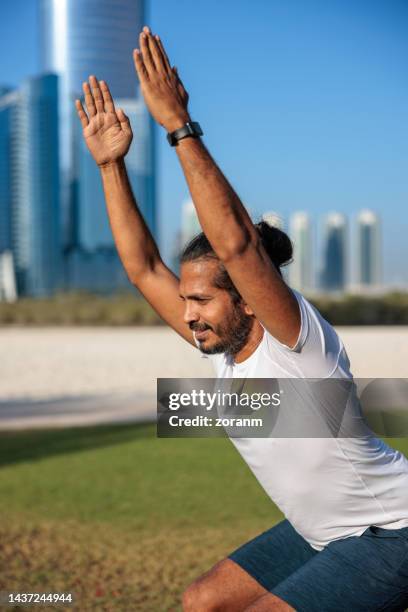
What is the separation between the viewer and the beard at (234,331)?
1.84m

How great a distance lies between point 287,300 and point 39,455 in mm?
A: 6086

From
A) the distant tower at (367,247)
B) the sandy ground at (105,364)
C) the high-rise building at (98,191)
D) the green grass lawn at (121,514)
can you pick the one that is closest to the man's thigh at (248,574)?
the green grass lawn at (121,514)

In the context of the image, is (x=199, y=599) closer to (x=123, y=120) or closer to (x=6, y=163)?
(x=123, y=120)

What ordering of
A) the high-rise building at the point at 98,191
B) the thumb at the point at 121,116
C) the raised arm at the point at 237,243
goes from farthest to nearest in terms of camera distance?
1. the high-rise building at the point at 98,191
2. the thumb at the point at 121,116
3. the raised arm at the point at 237,243

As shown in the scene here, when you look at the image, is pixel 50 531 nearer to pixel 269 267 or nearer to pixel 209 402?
pixel 209 402

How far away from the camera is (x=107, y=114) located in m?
2.19

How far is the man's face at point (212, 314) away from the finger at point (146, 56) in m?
0.41

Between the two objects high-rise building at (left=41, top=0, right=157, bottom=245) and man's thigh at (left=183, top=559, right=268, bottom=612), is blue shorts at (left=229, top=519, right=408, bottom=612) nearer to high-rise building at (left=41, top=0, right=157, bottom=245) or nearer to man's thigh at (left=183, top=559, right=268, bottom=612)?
man's thigh at (left=183, top=559, right=268, bottom=612)

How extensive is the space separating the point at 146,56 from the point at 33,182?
9413 cm

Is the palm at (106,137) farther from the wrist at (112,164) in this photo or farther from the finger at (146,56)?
the finger at (146,56)

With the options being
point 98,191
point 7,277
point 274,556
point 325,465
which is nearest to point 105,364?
point 274,556

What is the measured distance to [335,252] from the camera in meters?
95.9

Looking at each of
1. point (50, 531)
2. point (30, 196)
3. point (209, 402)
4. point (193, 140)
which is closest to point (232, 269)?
point (193, 140)

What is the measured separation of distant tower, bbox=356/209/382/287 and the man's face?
8903 cm
